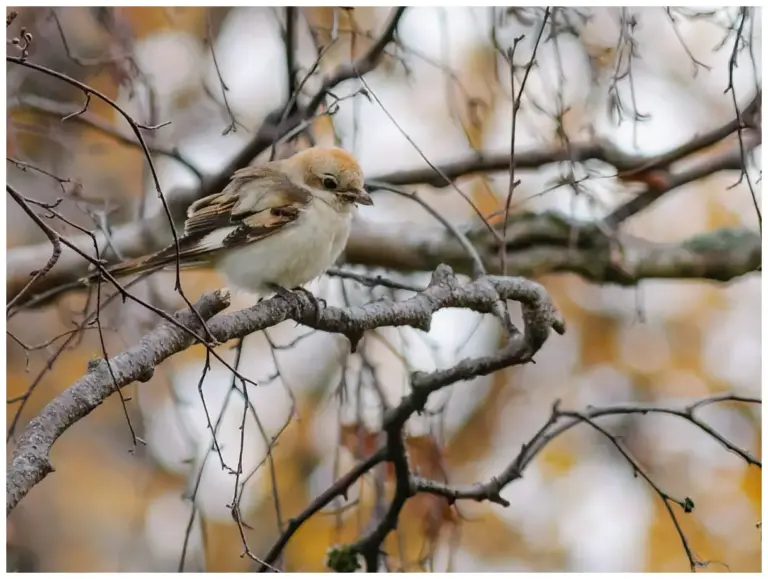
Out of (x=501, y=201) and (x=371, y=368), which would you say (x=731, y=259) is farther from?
(x=371, y=368)

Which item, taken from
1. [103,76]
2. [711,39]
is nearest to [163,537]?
[103,76]

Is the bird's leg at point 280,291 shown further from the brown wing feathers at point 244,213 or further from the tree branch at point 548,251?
the tree branch at point 548,251

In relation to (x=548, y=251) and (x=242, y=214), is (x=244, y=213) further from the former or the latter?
(x=548, y=251)

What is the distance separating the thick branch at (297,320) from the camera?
2.84 feet

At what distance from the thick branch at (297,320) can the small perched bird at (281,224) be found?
6 cm

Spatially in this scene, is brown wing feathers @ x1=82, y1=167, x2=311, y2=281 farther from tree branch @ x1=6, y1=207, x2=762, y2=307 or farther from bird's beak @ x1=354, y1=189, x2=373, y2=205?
tree branch @ x1=6, y1=207, x2=762, y2=307

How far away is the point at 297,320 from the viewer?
1178 mm

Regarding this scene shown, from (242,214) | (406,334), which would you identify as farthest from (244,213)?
(406,334)

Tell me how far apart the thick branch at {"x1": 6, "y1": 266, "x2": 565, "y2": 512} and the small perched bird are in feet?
0.20

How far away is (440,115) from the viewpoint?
1585 millimetres

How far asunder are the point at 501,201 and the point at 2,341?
Result: 0.83 metres

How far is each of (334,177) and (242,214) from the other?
14 centimetres

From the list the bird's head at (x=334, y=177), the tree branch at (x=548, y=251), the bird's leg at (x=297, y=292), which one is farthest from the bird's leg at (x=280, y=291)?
the tree branch at (x=548, y=251)

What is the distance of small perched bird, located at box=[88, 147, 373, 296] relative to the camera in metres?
1.20
